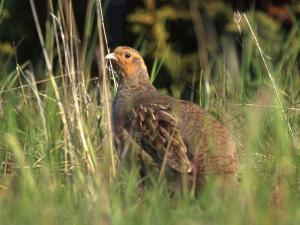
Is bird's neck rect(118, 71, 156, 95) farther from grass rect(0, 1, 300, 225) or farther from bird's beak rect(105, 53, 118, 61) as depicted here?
grass rect(0, 1, 300, 225)

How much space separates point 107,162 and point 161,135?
61 cm

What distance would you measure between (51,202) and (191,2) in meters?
4.87

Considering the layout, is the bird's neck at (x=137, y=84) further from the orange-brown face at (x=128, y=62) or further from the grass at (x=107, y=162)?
the grass at (x=107, y=162)

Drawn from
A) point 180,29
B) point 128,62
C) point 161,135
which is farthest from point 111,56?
point 180,29

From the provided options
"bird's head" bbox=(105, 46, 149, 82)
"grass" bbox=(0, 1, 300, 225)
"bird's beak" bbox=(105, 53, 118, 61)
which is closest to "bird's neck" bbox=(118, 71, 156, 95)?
"bird's head" bbox=(105, 46, 149, 82)

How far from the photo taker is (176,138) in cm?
619

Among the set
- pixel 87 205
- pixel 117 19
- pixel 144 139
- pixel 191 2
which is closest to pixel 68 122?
pixel 144 139

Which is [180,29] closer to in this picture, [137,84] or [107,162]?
[137,84]

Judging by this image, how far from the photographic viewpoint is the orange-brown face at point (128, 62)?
24.0 feet

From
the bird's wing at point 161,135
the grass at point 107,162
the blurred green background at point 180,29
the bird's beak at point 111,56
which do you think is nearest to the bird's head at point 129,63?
the bird's beak at point 111,56

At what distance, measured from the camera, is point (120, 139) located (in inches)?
257

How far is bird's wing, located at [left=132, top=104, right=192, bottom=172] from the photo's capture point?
238 inches

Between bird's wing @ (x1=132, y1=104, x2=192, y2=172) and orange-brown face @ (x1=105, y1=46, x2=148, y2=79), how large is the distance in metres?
0.78

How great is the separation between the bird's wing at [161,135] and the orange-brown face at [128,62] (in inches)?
30.6
